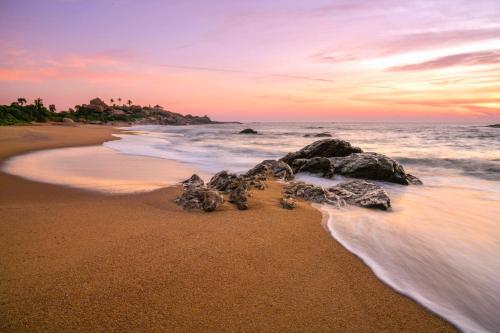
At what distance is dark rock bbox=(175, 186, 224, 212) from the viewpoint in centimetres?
502

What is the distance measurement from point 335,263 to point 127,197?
415 centimetres

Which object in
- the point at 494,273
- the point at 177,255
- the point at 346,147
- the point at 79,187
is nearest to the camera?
the point at 177,255

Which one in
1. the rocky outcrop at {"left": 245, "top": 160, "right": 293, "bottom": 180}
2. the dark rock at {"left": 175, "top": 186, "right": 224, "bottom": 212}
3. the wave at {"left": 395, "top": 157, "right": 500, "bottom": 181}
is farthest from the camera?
the wave at {"left": 395, "top": 157, "right": 500, "bottom": 181}

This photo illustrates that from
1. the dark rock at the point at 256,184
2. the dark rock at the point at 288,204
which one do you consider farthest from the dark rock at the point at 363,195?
the dark rock at the point at 256,184

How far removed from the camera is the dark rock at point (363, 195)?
5.78 meters

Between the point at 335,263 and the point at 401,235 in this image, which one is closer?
the point at 335,263

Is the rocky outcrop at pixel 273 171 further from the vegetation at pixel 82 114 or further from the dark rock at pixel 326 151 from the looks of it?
the vegetation at pixel 82 114

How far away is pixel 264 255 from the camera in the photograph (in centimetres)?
344

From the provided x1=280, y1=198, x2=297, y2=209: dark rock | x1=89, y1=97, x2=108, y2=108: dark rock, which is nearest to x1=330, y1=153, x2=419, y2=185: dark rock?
x1=280, y1=198, x2=297, y2=209: dark rock

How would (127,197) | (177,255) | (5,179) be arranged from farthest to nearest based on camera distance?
1. (5,179)
2. (127,197)
3. (177,255)

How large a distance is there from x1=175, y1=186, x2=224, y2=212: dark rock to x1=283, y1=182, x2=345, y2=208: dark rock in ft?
5.64

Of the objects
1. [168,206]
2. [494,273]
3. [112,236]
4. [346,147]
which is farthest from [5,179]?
[346,147]

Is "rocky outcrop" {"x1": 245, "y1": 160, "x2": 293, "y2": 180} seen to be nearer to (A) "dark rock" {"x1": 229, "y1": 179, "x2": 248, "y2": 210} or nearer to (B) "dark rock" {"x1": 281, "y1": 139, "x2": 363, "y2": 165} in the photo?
(B) "dark rock" {"x1": 281, "y1": 139, "x2": 363, "y2": 165}

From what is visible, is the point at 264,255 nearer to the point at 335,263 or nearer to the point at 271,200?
the point at 335,263
